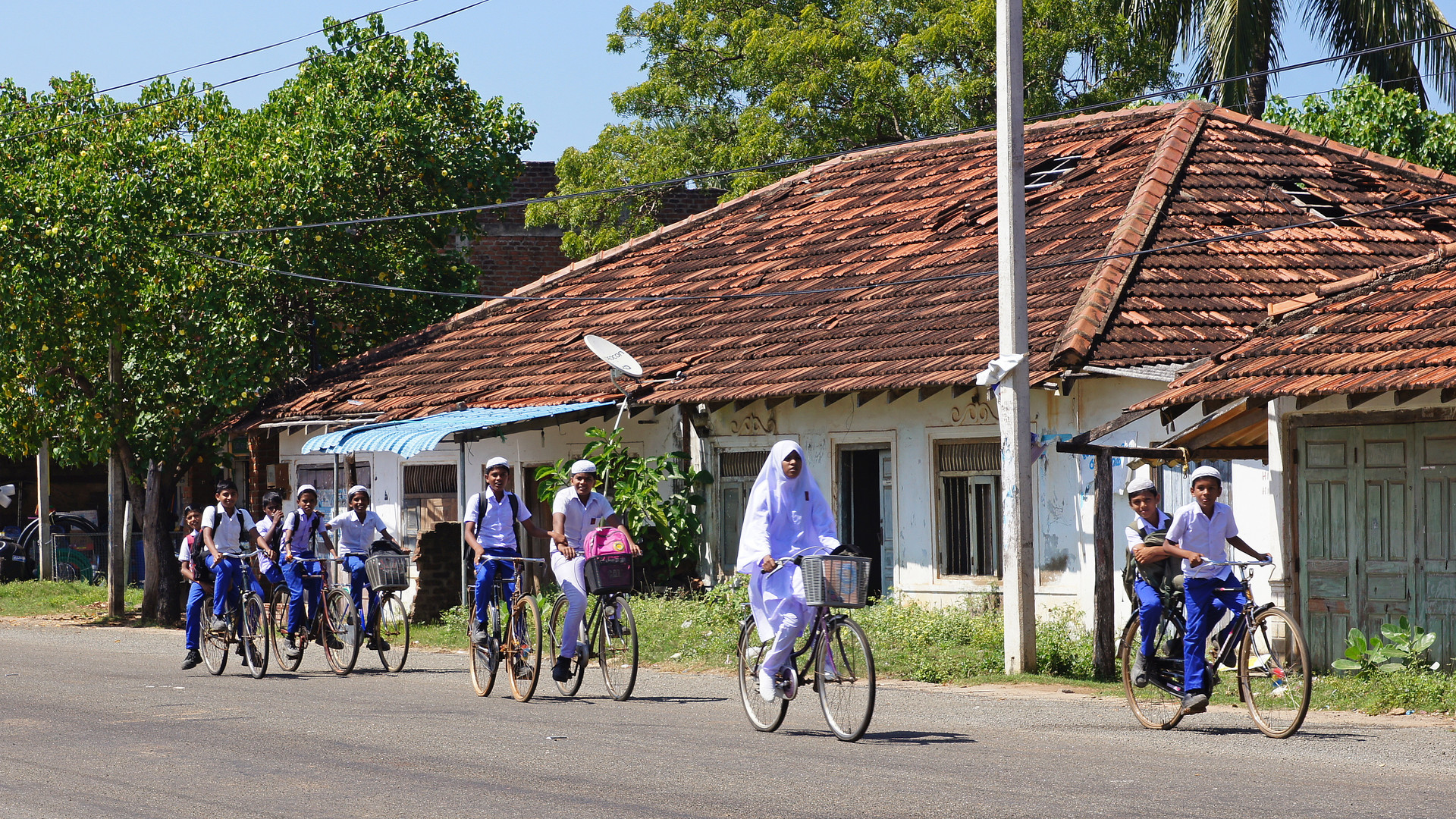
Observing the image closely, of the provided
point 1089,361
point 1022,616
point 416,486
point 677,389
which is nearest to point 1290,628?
point 1022,616

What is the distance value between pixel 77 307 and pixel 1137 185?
12.9 meters

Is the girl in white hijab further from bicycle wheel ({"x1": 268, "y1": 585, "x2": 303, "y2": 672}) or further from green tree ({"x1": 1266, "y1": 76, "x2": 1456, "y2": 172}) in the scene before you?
green tree ({"x1": 1266, "y1": 76, "x2": 1456, "y2": 172})

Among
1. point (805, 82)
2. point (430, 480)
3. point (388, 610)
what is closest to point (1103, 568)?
point (388, 610)

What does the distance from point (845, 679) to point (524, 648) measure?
327 cm

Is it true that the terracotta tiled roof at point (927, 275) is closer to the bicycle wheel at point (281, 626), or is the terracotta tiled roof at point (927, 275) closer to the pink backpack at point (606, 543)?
the pink backpack at point (606, 543)

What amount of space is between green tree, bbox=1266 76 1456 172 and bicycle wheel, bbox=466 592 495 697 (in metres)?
16.0

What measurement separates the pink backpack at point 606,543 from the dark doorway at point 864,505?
6.67m

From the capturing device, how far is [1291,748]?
978cm

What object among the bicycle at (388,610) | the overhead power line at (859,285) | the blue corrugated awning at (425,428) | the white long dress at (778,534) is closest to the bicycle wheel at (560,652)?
the bicycle at (388,610)

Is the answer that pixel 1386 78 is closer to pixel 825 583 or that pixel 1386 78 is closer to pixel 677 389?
pixel 677 389

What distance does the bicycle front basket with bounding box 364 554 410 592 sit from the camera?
1431 centimetres

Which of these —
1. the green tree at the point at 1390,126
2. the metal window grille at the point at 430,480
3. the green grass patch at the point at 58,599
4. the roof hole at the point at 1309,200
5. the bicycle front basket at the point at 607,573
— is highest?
the green tree at the point at 1390,126

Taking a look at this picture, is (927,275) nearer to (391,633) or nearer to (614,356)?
(614,356)

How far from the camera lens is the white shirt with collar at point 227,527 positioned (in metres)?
14.9
